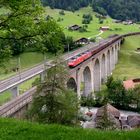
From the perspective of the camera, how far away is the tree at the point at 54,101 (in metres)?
34.4

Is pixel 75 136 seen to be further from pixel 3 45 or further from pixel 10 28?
pixel 3 45

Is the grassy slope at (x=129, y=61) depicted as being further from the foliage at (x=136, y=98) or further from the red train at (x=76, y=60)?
the foliage at (x=136, y=98)

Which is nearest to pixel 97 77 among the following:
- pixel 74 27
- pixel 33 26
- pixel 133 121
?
pixel 133 121

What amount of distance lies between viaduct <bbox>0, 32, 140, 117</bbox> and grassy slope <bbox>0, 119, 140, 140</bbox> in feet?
74.1

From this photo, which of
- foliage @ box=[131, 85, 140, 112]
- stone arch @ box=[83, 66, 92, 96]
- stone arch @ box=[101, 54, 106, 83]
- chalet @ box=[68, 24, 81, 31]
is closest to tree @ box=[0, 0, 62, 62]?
foliage @ box=[131, 85, 140, 112]

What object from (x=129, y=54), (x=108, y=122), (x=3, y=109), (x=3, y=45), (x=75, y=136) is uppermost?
(x=3, y=45)

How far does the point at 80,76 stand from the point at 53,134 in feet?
187

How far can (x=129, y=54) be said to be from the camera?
Answer: 131 metres

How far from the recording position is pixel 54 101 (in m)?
34.4

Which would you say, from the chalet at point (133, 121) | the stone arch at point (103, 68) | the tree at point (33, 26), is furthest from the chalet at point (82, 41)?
the tree at point (33, 26)

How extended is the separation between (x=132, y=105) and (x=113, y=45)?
47631 mm

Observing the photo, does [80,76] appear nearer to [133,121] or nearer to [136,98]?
[136,98]

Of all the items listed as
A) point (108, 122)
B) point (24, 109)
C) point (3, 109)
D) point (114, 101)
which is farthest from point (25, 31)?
point (114, 101)

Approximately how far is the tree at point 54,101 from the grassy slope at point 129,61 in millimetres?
66154
